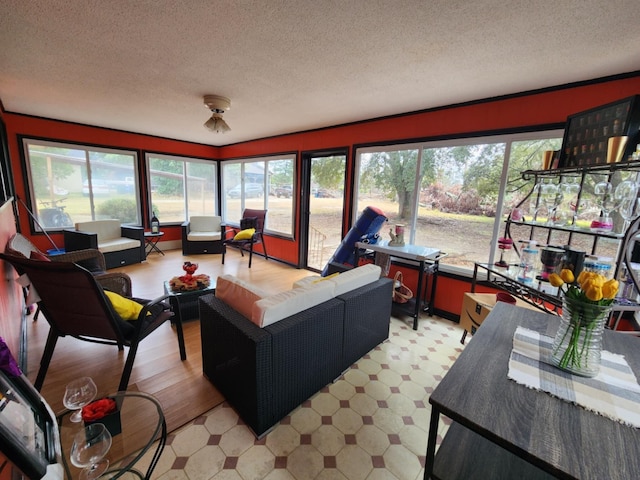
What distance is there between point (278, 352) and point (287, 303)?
10.8 inches

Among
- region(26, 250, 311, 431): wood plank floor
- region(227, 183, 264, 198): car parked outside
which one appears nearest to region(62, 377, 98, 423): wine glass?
region(26, 250, 311, 431): wood plank floor

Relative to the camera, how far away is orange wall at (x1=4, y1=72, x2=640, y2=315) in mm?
2271

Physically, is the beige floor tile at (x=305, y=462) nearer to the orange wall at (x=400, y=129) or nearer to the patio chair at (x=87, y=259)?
the patio chair at (x=87, y=259)

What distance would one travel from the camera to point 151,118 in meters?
3.95

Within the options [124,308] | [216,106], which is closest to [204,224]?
[216,106]

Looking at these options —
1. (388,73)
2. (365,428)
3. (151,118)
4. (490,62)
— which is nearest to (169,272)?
(151,118)

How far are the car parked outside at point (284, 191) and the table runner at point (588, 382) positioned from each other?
4.21 meters

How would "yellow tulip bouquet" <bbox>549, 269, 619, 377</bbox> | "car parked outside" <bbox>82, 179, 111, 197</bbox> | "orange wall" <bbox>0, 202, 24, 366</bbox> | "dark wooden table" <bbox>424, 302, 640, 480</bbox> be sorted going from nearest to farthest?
"dark wooden table" <bbox>424, 302, 640, 480</bbox>, "yellow tulip bouquet" <bbox>549, 269, 619, 377</bbox>, "orange wall" <bbox>0, 202, 24, 366</bbox>, "car parked outside" <bbox>82, 179, 111, 197</bbox>

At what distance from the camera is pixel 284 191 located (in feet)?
16.5

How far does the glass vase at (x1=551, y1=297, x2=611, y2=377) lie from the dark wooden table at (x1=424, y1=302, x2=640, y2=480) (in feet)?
0.65

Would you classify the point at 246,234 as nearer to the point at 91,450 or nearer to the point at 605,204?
the point at 91,450

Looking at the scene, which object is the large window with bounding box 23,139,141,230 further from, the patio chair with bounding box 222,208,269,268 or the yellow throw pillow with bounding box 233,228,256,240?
the yellow throw pillow with bounding box 233,228,256,240

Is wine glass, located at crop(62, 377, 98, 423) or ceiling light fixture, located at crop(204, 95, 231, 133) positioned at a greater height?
ceiling light fixture, located at crop(204, 95, 231, 133)

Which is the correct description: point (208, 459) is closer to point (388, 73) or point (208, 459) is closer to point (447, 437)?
point (447, 437)
